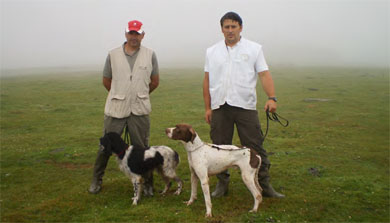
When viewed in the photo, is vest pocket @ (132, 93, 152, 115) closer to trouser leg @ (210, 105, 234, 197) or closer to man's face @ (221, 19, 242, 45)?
trouser leg @ (210, 105, 234, 197)

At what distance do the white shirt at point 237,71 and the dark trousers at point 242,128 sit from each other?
21 centimetres

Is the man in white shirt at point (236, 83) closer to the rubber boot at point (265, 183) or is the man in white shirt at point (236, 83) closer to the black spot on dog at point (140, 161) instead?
the rubber boot at point (265, 183)

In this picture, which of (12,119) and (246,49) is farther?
(12,119)

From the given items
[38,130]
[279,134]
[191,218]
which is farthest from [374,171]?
[38,130]

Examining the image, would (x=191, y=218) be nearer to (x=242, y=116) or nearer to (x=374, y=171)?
(x=242, y=116)

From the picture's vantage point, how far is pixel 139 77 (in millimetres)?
8117

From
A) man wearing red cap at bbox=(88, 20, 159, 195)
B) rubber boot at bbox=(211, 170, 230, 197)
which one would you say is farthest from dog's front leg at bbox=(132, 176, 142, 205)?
rubber boot at bbox=(211, 170, 230, 197)

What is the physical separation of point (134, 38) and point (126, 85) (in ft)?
3.69

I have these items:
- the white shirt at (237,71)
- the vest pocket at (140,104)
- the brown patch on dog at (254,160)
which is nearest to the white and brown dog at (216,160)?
the brown patch on dog at (254,160)

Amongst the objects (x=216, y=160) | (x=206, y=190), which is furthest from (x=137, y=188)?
(x=216, y=160)

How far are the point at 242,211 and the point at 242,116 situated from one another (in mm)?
2152

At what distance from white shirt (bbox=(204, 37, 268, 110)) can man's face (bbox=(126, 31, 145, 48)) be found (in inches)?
71.1

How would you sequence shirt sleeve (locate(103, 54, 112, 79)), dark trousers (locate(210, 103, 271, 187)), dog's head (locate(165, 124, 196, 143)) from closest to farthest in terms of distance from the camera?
dog's head (locate(165, 124, 196, 143))
dark trousers (locate(210, 103, 271, 187))
shirt sleeve (locate(103, 54, 112, 79))

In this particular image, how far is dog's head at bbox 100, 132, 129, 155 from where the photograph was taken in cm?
793
